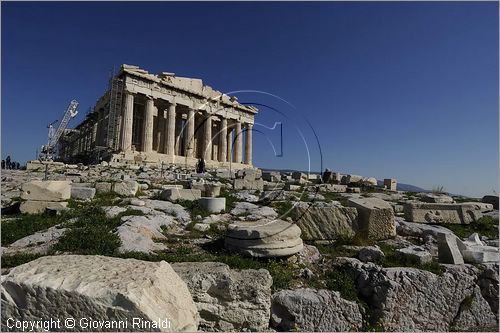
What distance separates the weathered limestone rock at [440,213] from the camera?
374 inches

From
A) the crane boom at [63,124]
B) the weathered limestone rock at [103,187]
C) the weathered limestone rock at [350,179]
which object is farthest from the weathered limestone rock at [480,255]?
the crane boom at [63,124]

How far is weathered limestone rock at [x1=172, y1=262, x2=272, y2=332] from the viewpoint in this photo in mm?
4363

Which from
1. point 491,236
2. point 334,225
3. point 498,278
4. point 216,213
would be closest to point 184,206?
point 216,213

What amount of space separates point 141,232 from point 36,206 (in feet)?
13.0

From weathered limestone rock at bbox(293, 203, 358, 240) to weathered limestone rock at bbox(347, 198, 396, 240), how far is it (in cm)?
23

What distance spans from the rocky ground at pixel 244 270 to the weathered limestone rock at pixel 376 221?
3cm

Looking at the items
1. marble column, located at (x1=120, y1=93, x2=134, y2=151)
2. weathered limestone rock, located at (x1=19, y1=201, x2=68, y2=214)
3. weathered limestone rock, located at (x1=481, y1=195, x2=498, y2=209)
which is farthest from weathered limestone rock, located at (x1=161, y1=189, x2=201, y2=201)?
marble column, located at (x1=120, y1=93, x2=134, y2=151)

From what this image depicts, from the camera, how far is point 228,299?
443 centimetres

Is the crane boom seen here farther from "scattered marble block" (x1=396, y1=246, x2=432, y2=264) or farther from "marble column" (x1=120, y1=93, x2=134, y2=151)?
"scattered marble block" (x1=396, y1=246, x2=432, y2=264)

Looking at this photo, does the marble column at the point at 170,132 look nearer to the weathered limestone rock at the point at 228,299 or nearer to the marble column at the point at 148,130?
the marble column at the point at 148,130

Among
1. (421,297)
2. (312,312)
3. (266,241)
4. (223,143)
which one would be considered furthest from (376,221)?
(223,143)

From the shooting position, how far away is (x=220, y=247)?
6.32 metres

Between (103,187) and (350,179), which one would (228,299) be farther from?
(350,179)

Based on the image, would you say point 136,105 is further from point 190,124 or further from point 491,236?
point 491,236
